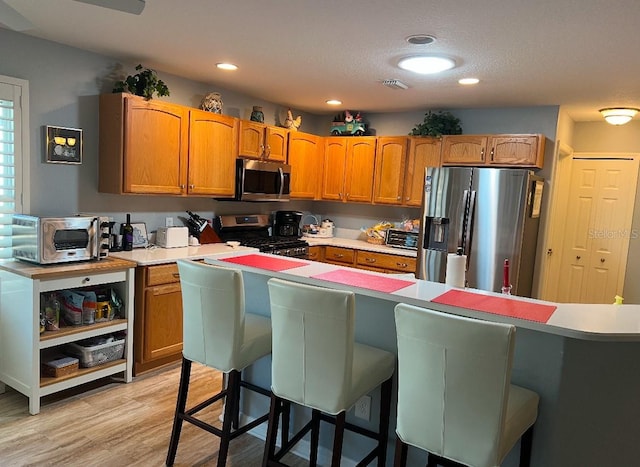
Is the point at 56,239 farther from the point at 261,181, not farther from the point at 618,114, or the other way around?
the point at 618,114

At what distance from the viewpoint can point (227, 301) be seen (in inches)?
86.7

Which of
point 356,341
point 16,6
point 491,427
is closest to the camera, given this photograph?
point 491,427

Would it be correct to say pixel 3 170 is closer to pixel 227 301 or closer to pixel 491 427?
pixel 227 301

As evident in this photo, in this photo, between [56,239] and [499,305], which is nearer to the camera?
[499,305]

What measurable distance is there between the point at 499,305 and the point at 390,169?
11.0 feet

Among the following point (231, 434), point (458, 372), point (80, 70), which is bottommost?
point (231, 434)

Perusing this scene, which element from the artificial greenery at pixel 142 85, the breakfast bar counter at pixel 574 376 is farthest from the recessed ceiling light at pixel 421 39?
the artificial greenery at pixel 142 85

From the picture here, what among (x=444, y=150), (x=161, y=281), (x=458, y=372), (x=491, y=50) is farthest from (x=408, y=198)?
(x=458, y=372)

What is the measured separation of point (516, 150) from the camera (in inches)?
174

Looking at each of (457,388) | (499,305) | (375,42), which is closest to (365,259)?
(375,42)

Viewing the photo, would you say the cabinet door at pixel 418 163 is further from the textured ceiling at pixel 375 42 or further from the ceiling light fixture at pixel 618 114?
the ceiling light fixture at pixel 618 114

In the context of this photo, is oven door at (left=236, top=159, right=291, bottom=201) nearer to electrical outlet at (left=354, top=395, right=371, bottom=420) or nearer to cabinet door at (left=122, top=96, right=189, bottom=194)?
cabinet door at (left=122, top=96, right=189, bottom=194)

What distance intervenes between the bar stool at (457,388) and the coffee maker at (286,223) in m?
3.73

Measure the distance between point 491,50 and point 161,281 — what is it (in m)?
2.79
